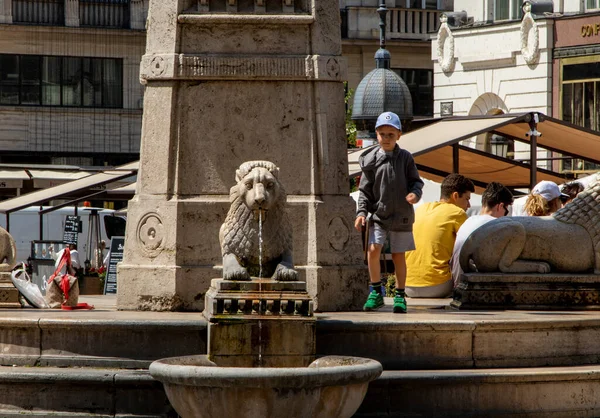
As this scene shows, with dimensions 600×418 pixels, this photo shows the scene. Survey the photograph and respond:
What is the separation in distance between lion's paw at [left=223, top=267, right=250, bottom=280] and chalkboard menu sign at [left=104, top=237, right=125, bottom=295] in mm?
10273

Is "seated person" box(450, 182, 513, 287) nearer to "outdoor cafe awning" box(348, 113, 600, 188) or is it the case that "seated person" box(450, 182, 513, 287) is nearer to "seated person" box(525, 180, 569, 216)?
"seated person" box(525, 180, 569, 216)

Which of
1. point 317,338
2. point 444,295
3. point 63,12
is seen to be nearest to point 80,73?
point 63,12

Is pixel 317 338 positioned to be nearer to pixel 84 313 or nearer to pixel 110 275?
pixel 84 313

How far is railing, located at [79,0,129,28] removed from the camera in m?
46.5

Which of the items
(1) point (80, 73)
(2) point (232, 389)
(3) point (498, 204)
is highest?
(1) point (80, 73)

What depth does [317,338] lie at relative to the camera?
10.7 meters

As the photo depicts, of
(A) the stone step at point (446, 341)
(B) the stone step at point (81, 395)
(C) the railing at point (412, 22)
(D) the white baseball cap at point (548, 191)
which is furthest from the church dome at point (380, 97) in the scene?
(C) the railing at point (412, 22)

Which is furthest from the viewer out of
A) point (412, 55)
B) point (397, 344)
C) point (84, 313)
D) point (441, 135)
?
point (412, 55)

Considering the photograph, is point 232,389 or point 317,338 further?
point 317,338

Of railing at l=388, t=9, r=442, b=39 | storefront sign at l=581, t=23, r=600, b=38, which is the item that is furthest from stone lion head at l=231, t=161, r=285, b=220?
railing at l=388, t=9, r=442, b=39

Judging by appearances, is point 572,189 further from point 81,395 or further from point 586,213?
point 81,395

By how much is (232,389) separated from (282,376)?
0.32 metres

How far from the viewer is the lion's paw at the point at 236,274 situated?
10.4 m

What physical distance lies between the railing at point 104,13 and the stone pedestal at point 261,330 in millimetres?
37299
